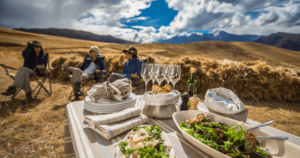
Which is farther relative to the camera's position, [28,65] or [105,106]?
[28,65]

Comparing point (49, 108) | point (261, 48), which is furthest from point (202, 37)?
point (49, 108)

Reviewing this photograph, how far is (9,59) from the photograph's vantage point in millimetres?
5883

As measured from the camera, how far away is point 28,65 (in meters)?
3.75

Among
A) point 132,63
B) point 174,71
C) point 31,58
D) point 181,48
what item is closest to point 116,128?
point 174,71

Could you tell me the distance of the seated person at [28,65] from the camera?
3335 mm

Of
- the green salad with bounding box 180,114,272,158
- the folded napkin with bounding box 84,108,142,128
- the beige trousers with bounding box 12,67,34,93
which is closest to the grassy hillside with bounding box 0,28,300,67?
the beige trousers with bounding box 12,67,34,93

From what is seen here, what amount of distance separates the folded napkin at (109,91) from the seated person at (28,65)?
11.8 feet

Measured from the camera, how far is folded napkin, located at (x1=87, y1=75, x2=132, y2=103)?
103 cm

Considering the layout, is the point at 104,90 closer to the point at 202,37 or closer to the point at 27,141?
the point at 27,141

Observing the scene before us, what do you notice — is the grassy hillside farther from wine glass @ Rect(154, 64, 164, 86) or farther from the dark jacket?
wine glass @ Rect(154, 64, 164, 86)

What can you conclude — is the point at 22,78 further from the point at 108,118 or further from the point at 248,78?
the point at 248,78

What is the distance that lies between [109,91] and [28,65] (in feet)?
13.5

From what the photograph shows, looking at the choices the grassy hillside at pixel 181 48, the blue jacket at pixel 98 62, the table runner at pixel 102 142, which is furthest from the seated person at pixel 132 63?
the table runner at pixel 102 142

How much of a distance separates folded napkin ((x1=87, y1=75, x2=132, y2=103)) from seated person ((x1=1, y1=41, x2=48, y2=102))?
141 inches
